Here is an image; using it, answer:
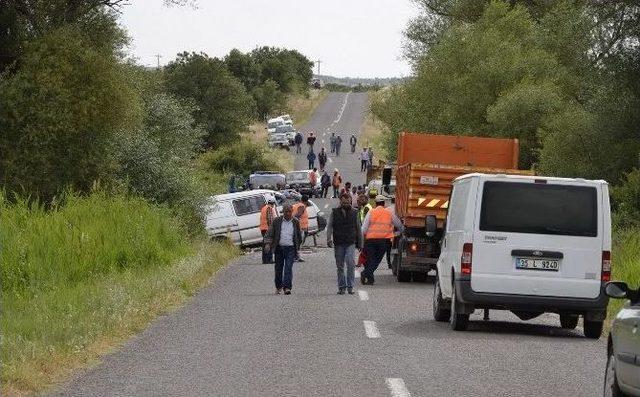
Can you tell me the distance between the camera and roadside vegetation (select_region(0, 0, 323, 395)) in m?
16.7

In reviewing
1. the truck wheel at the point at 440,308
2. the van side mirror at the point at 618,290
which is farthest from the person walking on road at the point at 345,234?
the van side mirror at the point at 618,290

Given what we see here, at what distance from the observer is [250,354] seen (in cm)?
1488

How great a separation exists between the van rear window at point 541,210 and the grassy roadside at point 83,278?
4770mm

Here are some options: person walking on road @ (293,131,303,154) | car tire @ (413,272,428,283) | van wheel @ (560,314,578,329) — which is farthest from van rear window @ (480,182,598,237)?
person walking on road @ (293,131,303,154)

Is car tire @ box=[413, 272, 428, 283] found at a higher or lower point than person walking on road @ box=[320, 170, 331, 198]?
higher

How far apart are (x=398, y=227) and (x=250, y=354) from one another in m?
13.4

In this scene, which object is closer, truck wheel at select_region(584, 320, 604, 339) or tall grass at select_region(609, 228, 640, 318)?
truck wheel at select_region(584, 320, 604, 339)

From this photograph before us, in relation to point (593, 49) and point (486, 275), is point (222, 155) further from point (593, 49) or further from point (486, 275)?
point (486, 275)

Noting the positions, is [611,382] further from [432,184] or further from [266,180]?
[266,180]

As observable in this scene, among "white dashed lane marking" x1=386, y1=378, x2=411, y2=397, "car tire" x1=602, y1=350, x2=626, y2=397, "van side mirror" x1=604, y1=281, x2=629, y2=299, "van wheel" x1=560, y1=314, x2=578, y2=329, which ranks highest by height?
"van side mirror" x1=604, y1=281, x2=629, y2=299

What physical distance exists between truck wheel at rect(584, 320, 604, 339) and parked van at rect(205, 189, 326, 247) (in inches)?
1001

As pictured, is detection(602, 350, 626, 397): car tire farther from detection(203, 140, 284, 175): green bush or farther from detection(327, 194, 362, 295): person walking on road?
detection(203, 140, 284, 175): green bush

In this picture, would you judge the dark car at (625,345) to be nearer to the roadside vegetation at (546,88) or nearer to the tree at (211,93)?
the roadside vegetation at (546,88)

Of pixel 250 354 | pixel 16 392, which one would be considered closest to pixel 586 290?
pixel 250 354
